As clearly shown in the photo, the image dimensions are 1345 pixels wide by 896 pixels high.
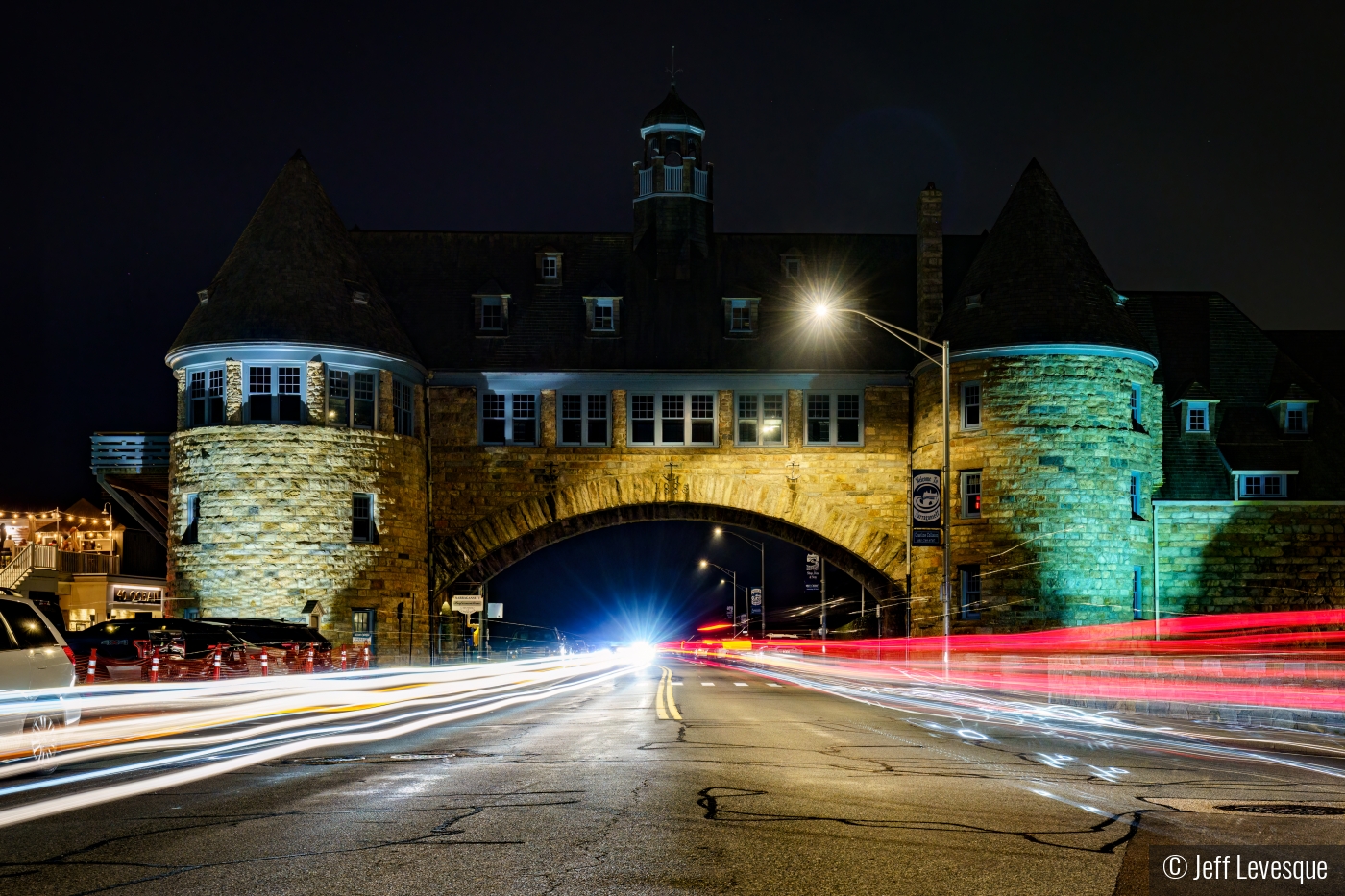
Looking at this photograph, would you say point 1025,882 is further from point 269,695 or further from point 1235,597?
point 1235,597

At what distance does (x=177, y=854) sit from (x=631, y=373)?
43978 millimetres

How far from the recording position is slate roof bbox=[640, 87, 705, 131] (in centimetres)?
5809

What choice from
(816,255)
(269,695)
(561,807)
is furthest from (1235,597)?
(561,807)

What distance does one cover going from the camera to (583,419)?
172ft

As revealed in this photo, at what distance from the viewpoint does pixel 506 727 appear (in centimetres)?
1962

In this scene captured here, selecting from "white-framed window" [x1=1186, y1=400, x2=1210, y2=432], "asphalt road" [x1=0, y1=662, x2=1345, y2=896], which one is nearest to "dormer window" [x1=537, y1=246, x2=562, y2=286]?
"white-framed window" [x1=1186, y1=400, x2=1210, y2=432]

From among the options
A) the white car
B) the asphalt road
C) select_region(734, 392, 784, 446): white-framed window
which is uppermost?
select_region(734, 392, 784, 446): white-framed window

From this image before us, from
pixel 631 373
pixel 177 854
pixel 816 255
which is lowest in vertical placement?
pixel 177 854

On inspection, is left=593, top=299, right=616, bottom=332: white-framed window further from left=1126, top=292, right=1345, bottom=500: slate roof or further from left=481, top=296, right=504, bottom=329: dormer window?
left=1126, top=292, right=1345, bottom=500: slate roof

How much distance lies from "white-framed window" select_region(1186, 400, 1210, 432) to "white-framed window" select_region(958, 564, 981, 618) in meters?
11.2

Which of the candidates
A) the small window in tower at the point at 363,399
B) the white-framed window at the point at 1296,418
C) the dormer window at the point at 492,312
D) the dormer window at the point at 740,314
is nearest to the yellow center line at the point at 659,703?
the small window in tower at the point at 363,399

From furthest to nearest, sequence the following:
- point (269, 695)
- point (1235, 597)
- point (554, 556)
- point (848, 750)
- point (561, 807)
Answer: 1. point (554, 556)
2. point (1235, 597)
3. point (269, 695)
4. point (848, 750)
5. point (561, 807)

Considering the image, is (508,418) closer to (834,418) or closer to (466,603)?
(466,603)

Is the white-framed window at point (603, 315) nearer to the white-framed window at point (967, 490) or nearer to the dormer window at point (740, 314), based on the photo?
the dormer window at point (740, 314)
